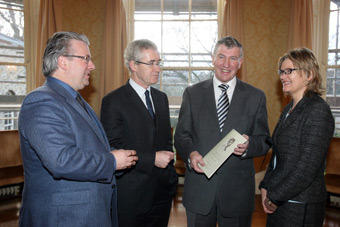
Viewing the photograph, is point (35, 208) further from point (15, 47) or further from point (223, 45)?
point (15, 47)

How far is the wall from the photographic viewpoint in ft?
15.8

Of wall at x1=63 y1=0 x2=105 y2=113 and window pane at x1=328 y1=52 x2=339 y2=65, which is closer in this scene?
window pane at x1=328 y1=52 x2=339 y2=65

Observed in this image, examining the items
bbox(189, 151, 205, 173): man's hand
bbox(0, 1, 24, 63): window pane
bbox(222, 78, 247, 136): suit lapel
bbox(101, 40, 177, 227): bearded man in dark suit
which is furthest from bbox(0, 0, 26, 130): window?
bbox(222, 78, 247, 136): suit lapel

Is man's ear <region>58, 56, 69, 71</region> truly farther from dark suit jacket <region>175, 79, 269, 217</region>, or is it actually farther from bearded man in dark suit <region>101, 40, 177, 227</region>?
dark suit jacket <region>175, 79, 269, 217</region>

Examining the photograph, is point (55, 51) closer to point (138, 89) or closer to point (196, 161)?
point (138, 89)

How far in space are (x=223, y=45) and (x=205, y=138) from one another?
72 cm

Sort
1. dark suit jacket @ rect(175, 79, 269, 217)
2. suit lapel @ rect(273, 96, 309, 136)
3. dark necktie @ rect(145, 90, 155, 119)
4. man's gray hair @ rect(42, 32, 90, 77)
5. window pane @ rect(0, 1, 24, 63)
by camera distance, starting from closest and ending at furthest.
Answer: man's gray hair @ rect(42, 32, 90, 77), suit lapel @ rect(273, 96, 309, 136), dark suit jacket @ rect(175, 79, 269, 217), dark necktie @ rect(145, 90, 155, 119), window pane @ rect(0, 1, 24, 63)

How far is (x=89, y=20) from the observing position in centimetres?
483

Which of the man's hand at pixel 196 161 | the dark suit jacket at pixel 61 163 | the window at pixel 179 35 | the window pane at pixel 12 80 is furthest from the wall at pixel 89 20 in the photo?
the dark suit jacket at pixel 61 163

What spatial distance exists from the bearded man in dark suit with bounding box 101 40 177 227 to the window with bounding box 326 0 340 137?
344 centimetres

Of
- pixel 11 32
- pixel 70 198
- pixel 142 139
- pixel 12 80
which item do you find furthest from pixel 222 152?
pixel 11 32

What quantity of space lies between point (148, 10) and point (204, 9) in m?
0.99

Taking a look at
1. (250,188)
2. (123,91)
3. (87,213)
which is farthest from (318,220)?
(123,91)

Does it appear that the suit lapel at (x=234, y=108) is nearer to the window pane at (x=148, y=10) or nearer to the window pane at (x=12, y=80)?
the window pane at (x=148, y=10)
